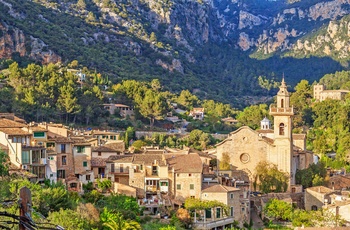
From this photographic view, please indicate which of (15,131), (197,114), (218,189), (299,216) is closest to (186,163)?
(218,189)

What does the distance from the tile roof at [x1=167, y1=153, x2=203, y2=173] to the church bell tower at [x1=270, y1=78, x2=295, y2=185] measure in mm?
10657

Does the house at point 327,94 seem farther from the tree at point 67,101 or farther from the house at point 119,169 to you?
the house at point 119,169

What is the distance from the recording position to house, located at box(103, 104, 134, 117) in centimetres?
8538

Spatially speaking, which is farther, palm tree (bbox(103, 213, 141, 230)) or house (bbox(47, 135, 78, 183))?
house (bbox(47, 135, 78, 183))

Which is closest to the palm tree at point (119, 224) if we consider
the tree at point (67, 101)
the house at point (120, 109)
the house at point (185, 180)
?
the house at point (185, 180)

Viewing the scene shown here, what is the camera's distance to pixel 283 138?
57.0m

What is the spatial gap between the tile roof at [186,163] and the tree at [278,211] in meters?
5.79

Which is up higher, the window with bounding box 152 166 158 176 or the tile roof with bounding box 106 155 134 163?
the tile roof with bounding box 106 155 134 163

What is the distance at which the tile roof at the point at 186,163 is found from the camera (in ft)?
149

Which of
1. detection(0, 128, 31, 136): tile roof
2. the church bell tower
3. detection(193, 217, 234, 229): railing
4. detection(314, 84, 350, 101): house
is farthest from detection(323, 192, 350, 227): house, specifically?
detection(314, 84, 350, 101): house

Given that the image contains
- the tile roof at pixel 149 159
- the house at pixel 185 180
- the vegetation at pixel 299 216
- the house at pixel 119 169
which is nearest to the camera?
the vegetation at pixel 299 216

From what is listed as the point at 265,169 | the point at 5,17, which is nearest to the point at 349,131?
the point at 265,169

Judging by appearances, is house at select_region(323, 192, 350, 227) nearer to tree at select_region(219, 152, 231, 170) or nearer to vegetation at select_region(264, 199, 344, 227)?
vegetation at select_region(264, 199, 344, 227)

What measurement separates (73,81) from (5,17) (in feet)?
124
